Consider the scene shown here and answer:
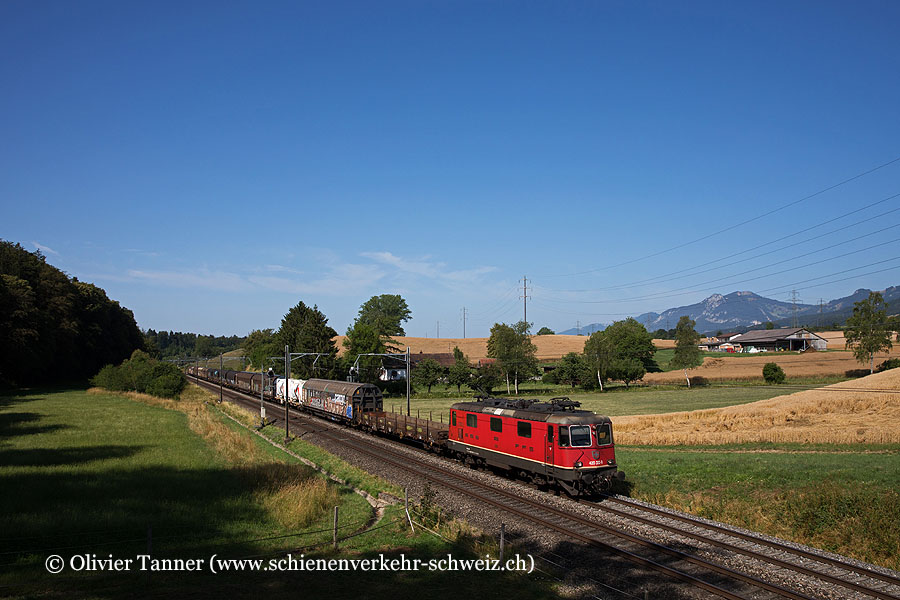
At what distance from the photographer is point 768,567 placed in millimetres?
15055

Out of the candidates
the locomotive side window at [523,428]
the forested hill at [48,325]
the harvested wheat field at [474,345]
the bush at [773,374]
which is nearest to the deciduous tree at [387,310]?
the harvested wheat field at [474,345]

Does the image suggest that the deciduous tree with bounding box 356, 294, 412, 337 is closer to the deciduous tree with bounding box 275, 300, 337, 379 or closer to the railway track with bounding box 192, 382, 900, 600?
the deciduous tree with bounding box 275, 300, 337, 379

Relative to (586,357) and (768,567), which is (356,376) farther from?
(768,567)

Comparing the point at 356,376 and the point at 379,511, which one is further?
the point at 356,376

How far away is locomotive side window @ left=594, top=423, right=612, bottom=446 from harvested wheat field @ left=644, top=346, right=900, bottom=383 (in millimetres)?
76184

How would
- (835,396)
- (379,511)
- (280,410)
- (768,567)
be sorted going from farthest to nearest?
1. (280,410)
2. (835,396)
3. (379,511)
4. (768,567)

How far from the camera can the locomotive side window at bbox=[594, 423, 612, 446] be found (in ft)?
74.8

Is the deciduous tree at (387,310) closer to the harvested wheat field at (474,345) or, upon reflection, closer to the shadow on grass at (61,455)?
the harvested wheat field at (474,345)

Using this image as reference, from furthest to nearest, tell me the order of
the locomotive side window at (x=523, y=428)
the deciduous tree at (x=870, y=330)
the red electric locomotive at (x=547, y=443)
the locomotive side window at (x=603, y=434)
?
the deciduous tree at (x=870, y=330), the locomotive side window at (x=523, y=428), the locomotive side window at (x=603, y=434), the red electric locomotive at (x=547, y=443)

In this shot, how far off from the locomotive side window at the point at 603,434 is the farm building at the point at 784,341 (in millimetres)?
128991

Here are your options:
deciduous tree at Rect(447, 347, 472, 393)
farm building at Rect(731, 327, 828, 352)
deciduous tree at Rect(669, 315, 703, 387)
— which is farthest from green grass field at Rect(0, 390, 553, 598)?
farm building at Rect(731, 327, 828, 352)

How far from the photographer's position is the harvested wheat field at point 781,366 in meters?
85.4

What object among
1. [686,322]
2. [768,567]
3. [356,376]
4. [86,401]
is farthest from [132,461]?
[686,322]

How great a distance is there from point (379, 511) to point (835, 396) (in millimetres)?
44044
